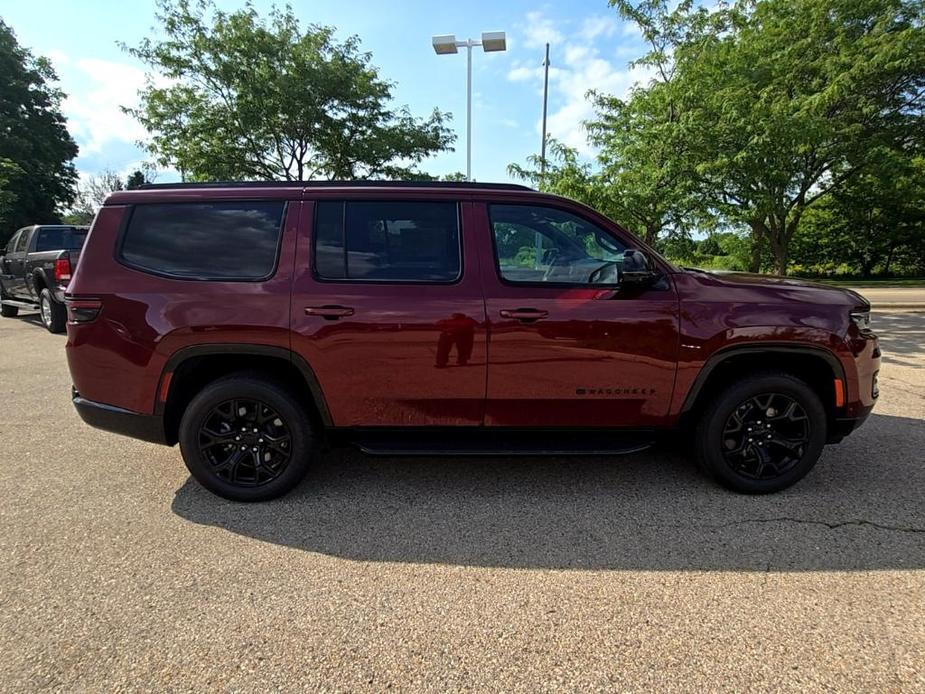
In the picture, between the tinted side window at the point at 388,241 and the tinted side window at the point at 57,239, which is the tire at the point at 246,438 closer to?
the tinted side window at the point at 388,241

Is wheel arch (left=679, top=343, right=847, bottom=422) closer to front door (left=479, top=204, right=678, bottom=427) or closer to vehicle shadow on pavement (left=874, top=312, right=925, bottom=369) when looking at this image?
front door (left=479, top=204, right=678, bottom=427)

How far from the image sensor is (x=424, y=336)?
9.71 feet

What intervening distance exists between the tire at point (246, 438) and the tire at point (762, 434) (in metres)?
2.56

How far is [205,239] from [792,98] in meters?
12.2

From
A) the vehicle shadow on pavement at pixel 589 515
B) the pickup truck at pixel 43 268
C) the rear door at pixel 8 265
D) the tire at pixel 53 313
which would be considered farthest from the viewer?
the rear door at pixel 8 265

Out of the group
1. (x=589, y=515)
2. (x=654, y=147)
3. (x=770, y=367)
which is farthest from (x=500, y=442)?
(x=654, y=147)

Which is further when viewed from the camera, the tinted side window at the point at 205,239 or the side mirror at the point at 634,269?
the tinted side window at the point at 205,239

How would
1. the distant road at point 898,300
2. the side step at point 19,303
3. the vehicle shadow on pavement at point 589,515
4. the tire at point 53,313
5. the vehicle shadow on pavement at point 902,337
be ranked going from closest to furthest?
the vehicle shadow on pavement at point 589,515
the vehicle shadow on pavement at point 902,337
the tire at point 53,313
the side step at point 19,303
the distant road at point 898,300

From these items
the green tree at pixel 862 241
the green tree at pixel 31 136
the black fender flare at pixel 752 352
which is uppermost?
the green tree at pixel 31 136

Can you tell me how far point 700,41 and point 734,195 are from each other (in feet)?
9.13

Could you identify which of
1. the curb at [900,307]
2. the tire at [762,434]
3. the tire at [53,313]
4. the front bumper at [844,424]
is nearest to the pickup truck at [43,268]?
the tire at [53,313]

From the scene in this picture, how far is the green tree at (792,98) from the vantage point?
7934 millimetres

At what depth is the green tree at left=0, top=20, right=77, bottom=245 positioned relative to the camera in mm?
29953

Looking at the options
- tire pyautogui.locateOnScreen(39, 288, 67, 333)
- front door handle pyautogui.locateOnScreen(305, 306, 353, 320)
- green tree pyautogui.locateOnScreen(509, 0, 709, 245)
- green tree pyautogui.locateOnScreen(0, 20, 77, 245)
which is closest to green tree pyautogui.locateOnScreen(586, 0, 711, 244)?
green tree pyautogui.locateOnScreen(509, 0, 709, 245)
